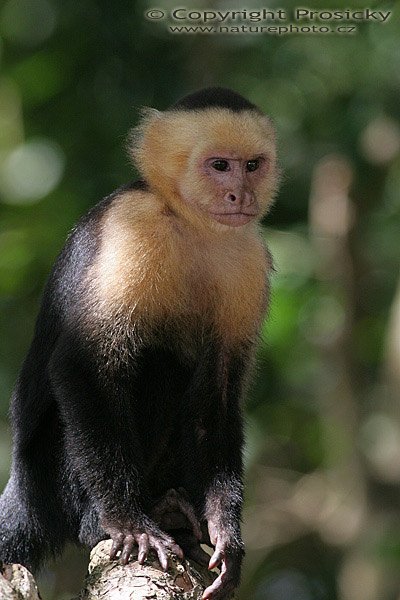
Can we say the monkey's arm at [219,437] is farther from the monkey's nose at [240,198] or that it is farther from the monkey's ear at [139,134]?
the monkey's ear at [139,134]

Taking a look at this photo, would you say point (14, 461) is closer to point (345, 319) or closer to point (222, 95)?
point (222, 95)

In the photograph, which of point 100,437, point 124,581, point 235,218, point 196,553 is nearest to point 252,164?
point 235,218

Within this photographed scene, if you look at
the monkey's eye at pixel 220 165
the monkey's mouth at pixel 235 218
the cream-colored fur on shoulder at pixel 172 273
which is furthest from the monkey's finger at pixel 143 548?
the monkey's eye at pixel 220 165

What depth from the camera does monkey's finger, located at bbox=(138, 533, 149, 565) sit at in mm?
4566

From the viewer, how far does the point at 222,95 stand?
5395 millimetres

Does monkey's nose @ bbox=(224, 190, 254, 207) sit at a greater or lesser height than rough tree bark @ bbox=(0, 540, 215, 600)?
greater

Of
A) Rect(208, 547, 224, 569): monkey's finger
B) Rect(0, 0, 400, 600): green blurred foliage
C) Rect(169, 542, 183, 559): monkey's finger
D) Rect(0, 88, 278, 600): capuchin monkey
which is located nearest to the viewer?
Rect(169, 542, 183, 559): monkey's finger

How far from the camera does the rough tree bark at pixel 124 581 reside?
410 cm

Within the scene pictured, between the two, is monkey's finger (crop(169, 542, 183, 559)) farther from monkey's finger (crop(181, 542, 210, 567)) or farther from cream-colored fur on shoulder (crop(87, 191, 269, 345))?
cream-colored fur on shoulder (crop(87, 191, 269, 345))

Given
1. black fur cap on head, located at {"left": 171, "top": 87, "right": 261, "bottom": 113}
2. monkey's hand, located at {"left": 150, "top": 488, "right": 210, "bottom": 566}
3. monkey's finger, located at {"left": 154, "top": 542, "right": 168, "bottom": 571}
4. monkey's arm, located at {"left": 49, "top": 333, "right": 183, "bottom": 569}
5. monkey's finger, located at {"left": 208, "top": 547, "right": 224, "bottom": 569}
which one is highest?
black fur cap on head, located at {"left": 171, "top": 87, "right": 261, "bottom": 113}

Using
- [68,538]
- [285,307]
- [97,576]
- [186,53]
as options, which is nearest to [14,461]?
[68,538]

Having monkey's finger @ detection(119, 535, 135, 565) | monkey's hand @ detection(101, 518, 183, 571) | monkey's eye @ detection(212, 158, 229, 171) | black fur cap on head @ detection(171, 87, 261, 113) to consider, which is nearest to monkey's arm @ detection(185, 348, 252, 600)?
monkey's hand @ detection(101, 518, 183, 571)

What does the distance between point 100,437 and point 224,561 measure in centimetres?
72

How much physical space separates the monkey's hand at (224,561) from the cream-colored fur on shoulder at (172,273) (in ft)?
2.90
